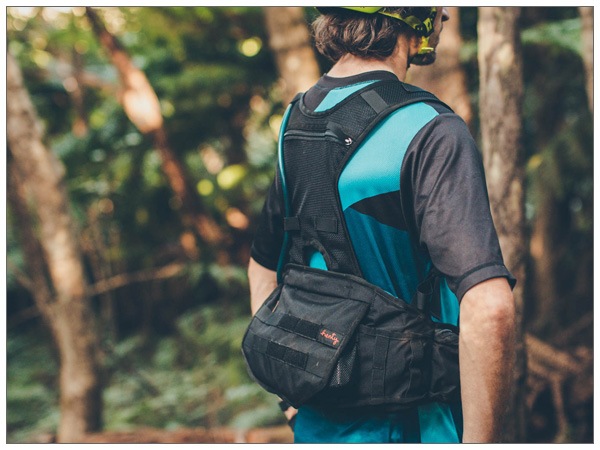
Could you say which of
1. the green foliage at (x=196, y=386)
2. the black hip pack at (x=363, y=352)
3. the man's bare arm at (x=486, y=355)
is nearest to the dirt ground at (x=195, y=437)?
the green foliage at (x=196, y=386)

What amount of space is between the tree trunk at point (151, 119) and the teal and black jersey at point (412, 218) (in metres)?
5.05

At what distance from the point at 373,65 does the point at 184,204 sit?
5.48m

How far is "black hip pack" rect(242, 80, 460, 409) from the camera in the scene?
1.41 meters

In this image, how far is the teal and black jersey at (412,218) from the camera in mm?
1284

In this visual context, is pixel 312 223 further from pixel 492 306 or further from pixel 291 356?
pixel 492 306

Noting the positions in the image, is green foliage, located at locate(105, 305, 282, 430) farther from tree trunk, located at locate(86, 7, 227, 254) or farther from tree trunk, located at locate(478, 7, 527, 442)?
tree trunk, located at locate(478, 7, 527, 442)

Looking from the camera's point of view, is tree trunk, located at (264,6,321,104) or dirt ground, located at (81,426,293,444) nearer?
dirt ground, located at (81,426,293,444)

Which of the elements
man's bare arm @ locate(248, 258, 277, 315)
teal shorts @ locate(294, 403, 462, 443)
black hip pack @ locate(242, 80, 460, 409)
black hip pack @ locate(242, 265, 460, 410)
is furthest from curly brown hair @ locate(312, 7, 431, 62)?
teal shorts @ locate(294, 403, 462, 443)

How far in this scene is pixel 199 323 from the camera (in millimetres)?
7379

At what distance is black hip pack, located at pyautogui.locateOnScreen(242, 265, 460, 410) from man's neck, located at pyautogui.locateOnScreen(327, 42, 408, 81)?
51cm

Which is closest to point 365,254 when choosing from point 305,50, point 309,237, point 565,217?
point 309,237

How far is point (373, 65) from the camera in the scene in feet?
5.09

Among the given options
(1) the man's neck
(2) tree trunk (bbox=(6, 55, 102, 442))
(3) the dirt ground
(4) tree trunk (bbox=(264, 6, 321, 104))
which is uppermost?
(4) tree trunk (bbox=(264, 6, 321, 104))

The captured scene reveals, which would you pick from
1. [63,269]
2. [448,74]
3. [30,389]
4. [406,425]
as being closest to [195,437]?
[63,269]
